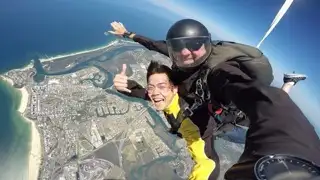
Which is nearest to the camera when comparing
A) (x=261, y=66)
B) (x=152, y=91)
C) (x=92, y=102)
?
(x=261, y=66)

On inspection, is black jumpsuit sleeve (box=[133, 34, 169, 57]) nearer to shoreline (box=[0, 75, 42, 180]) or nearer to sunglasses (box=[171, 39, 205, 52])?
sunglasses (box=[171, 39, 205, 52])

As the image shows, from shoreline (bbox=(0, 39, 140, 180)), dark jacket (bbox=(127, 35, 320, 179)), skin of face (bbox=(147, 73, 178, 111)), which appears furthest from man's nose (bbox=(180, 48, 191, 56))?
shoreline (bbox=(0, 39, 140, 180))

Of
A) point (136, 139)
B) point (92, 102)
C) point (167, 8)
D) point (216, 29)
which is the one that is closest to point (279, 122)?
point (136, 139)

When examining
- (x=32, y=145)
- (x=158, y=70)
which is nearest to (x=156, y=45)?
(x=158, y=70)

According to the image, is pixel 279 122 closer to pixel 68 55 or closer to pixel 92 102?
pixel 92 102

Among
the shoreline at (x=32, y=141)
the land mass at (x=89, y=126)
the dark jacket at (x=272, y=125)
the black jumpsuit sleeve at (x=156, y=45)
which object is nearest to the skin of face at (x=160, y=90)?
the black jumpsuit sleeve at (x=156, y=45)

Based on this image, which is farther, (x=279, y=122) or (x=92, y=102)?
(x=92, y=102)
